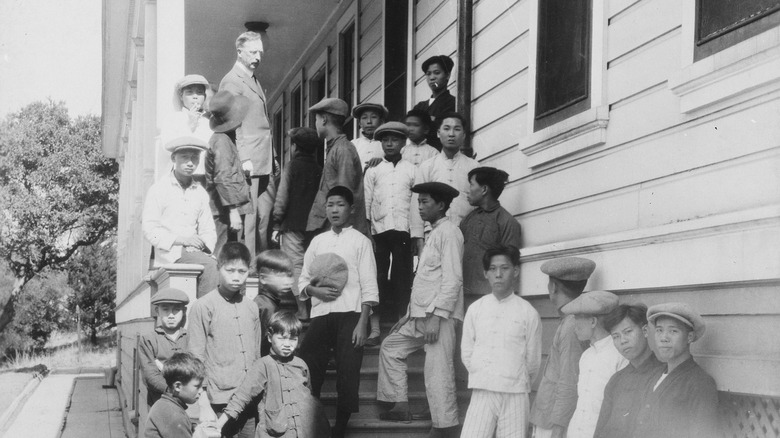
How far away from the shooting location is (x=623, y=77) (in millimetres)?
6035

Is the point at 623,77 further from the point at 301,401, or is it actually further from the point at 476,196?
the point at 301,401

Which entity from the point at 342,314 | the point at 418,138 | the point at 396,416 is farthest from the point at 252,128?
the point at 396,416

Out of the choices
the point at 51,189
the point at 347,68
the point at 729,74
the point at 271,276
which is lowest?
the point at 271,276

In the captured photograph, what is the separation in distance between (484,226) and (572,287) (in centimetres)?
147

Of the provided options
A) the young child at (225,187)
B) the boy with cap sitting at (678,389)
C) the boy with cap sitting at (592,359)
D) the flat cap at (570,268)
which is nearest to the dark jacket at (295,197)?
the young child at (225,187)

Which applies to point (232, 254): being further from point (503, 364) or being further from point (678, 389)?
point (678, 389)

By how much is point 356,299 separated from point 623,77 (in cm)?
249

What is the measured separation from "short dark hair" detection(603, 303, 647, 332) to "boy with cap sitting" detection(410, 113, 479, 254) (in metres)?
2.70

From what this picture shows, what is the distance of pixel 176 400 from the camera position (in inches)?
228

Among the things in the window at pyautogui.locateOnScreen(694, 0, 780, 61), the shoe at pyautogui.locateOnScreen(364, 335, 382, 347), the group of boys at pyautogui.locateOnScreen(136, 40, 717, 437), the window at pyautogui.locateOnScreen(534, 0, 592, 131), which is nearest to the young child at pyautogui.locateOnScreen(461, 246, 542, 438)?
the group of boys at pyautogui.locateOnScreen(136, 40, 717, 437)

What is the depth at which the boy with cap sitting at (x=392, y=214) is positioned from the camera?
807 cm

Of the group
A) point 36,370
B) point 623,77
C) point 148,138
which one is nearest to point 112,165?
point 36,370

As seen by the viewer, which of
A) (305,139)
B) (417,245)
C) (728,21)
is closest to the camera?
(728,21)

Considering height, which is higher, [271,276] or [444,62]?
[444,62]
